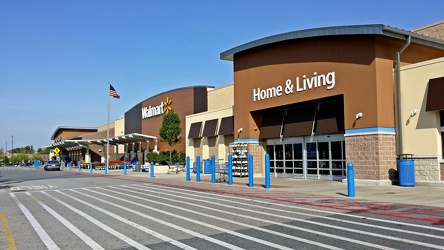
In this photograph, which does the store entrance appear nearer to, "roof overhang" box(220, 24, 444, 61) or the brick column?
the brick column

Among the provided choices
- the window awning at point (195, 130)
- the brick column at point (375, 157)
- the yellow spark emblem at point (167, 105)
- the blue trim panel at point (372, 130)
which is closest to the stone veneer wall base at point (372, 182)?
the brick column at point (375, 157)

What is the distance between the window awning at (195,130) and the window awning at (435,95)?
21106 millimetres

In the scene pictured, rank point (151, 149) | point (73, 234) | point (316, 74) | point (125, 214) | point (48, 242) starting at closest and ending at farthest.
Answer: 1. point (48, 242)
2. point (73, 234)
3. point (125, 214)
4. point (316, 74)
5. point (151, 149)

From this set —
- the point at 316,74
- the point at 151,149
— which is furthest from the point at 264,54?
the point at 151,149

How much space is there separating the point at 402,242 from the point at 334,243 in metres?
1.16

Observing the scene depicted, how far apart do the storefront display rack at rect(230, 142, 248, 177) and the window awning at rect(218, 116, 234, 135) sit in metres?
4.27

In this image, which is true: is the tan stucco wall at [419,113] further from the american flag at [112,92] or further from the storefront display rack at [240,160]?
the american flag at [112,92]

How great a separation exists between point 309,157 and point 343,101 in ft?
14.4

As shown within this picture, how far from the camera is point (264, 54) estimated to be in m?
25.4

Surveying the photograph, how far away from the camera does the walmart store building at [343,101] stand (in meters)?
18.2

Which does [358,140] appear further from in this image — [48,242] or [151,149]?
[151,149]

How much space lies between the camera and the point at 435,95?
56.9ft

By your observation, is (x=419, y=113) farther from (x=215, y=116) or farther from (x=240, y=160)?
(x=215, y=116)

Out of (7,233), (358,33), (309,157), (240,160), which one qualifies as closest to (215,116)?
(240,160)
